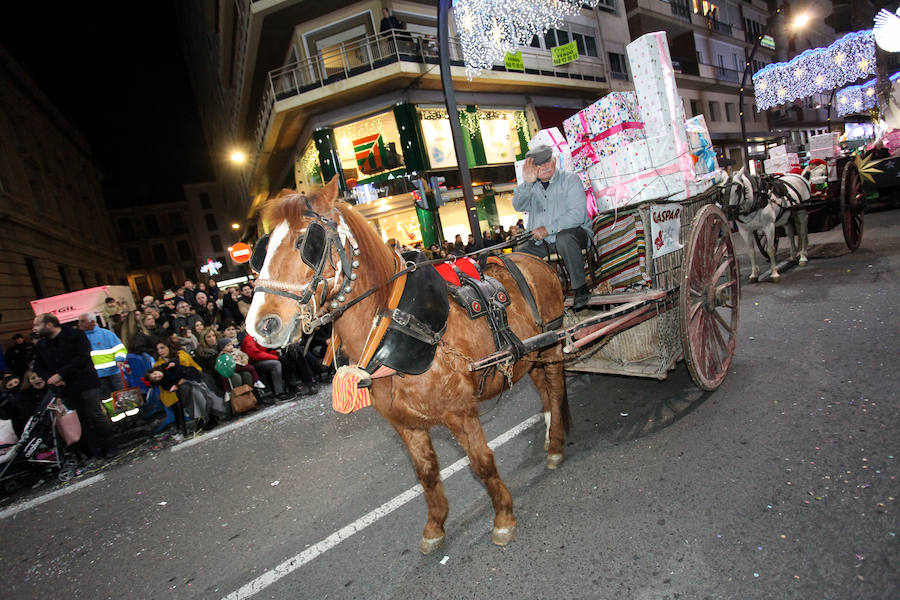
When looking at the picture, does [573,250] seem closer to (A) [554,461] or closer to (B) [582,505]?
(A) [554,461]

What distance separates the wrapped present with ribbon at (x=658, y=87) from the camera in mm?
3438

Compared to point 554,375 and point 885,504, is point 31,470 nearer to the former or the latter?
point 554,375

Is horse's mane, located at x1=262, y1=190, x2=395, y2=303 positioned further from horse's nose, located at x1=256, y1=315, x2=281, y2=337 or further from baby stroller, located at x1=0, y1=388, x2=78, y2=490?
baby stroller, located at x1=0, y1=388, x2=78, y2=490

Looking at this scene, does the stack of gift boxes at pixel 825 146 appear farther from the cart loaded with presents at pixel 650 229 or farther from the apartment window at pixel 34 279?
the apartment window at pixel 34 279

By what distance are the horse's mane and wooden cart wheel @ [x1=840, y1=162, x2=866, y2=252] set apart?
28.2 ft

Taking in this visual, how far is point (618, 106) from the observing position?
12.1 ft

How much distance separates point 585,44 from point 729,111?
1653cm

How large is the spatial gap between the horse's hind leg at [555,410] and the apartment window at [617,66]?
83.6 ft

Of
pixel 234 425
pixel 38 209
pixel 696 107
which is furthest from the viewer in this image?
pixel 696 107

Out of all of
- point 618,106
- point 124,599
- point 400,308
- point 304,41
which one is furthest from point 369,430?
point 304,41

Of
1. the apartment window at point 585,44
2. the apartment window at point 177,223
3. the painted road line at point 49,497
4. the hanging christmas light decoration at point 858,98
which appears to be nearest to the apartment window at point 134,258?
the apartment window at point 177,223

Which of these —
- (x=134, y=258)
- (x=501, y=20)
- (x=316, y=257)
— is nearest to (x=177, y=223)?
(x=134, y=258)

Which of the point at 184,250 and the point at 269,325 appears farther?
the point at 184,250

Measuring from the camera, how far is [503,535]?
2.66 metres
